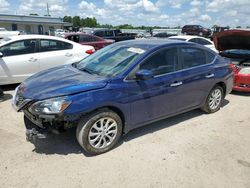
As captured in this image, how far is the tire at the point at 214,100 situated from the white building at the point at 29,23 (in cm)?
4267

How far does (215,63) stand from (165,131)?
1883 millimetres

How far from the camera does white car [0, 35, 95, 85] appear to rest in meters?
6.77

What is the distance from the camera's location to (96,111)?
3.62 m

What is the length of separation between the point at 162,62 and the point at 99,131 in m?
1.60

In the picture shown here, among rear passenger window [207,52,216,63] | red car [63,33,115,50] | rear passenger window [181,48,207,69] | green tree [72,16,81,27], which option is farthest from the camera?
green tree [72,16,81,27]

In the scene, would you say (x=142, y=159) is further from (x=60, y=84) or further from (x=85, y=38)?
(x=85, y=38)

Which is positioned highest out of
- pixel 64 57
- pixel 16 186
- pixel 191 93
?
pixel 64 57

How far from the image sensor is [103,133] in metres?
3.79

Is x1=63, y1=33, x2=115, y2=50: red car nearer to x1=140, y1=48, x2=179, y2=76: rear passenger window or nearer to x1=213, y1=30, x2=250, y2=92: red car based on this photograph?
x1=213, y1=30, x2=250, y2=92: red car

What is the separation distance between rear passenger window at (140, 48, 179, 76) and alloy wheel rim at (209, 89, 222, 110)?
1.39m

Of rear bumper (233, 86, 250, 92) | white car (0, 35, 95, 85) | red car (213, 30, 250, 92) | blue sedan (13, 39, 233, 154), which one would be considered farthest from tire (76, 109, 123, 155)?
rear bumper (233, 86, 250, 92)

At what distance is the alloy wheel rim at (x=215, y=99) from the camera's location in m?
5.47

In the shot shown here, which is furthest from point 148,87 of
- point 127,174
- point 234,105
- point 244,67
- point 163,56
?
point 244,67

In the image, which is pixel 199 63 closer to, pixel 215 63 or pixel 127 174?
pixel 215 63
